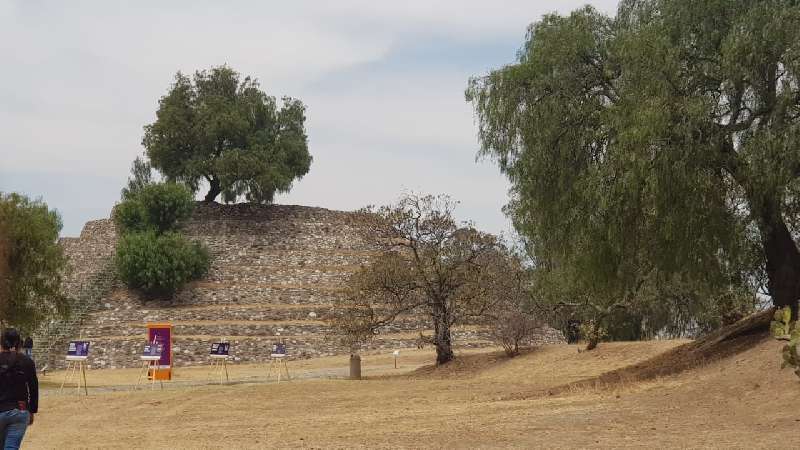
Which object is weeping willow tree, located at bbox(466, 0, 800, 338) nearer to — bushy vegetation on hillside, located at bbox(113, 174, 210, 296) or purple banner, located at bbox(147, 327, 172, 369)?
purple banner, located at bbox(147, 327, 172, 369)

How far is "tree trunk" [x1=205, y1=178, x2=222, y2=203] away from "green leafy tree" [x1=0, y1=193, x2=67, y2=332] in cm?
2744

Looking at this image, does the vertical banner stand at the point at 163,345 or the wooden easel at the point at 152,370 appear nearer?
the wooden easel at the point at 152,370

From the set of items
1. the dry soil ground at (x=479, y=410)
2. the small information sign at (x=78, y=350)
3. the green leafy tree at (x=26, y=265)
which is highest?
the green leafy tree at (x=26, y=265)

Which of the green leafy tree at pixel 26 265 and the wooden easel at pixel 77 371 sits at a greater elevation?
the green leafy tree at pixel 26 265

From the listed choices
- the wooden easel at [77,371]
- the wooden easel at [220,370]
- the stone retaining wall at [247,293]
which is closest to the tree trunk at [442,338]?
the stone retaining wall at [247,293]

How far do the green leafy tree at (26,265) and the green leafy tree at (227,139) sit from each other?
79.7ft

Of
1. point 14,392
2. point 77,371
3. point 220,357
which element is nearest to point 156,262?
point 77,371

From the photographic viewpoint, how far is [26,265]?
36.7m

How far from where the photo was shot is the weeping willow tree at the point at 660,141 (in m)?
20.8

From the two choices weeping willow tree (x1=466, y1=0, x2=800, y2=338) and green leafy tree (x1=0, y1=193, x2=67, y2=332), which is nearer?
weeping willow tree (x1=466, y1=0, x2=800, y2=338)

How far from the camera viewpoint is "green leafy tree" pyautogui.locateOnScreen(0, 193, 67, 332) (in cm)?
3622

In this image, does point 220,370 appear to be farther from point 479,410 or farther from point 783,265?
point 783,265

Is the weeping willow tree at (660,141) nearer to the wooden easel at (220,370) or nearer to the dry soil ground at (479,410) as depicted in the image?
the dry soil ground at (479,410)

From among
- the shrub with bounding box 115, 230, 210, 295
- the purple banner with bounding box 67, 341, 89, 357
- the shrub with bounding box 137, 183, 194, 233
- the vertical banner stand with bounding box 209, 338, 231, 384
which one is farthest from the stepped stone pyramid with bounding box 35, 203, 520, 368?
the purple banner with bounding box 67, 341, 89, 357
